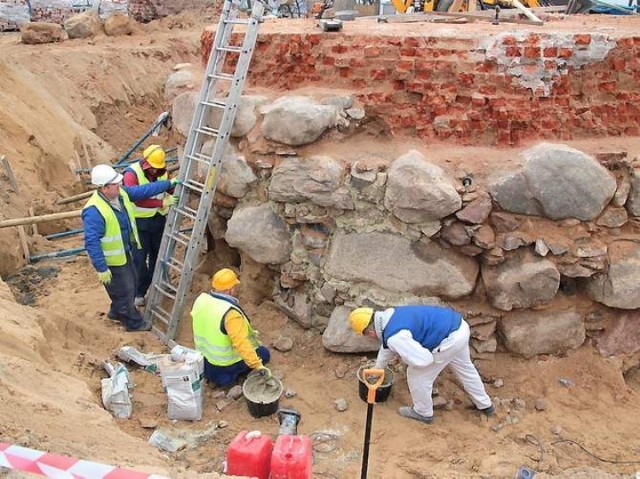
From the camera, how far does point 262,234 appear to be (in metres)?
6.07

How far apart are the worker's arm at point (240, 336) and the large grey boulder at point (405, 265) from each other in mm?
1154

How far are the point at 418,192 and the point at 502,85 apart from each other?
4.62ft

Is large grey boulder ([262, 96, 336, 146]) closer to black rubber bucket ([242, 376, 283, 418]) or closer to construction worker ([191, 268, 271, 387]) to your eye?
construction worker ([191, 268, 271, 387])

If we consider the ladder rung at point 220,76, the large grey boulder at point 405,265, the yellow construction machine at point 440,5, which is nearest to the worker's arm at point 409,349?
the large grey boulder at point 405,265

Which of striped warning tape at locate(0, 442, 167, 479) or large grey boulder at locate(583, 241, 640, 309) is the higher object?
striped warning tape at locate(0, 442, 167, 479)

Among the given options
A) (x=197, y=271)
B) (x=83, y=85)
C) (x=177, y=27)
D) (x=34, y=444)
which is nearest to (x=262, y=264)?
(x=197, y=271)

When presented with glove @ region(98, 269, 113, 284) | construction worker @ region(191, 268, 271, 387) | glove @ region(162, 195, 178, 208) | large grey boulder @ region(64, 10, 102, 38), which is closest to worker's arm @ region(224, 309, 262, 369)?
construction worker @ region(191, 268, 271, 387)

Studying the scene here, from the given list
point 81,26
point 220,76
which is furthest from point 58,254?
point 81,26

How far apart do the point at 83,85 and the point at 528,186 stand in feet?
34.5

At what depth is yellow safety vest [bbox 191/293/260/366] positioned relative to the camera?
514 centimetres

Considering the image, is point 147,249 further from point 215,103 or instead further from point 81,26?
point 81,26

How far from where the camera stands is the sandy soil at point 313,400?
4070mm

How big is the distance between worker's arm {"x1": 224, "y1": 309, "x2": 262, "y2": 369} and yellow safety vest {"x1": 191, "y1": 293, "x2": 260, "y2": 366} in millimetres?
50

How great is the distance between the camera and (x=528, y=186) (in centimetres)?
527
